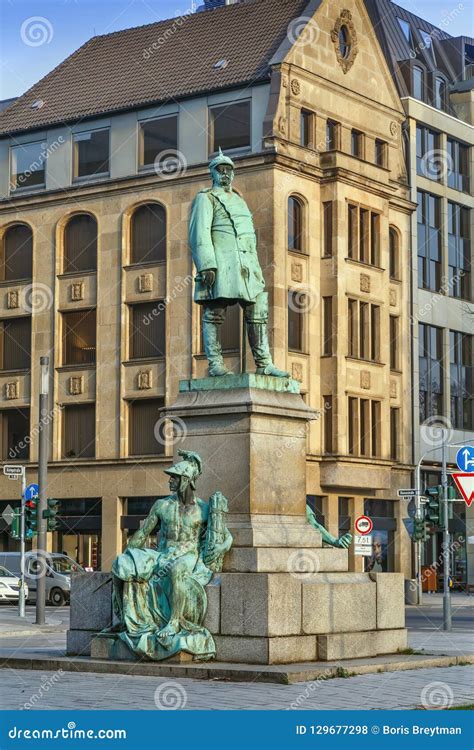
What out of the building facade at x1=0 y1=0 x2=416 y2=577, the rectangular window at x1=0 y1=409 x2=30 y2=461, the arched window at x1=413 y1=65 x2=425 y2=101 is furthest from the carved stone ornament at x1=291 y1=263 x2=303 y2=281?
the arched window at x1=413 y1=65 x2=425 y2=101

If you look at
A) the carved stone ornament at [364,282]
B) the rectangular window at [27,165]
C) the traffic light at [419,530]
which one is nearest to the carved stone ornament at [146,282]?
the rectangular window at [27,165]

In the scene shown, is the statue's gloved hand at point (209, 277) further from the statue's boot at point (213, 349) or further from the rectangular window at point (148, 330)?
the rectangular window at point (148, 330)

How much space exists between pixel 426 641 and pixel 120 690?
33.8ft

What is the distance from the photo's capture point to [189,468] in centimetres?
1612

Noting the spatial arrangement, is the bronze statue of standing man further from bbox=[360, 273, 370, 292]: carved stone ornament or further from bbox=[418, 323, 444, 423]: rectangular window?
bbox=[418, 323, 444, 423]: rectangular window

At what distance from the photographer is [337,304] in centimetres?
5244

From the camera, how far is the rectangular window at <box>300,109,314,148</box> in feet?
171

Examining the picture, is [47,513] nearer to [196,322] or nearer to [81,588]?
[81,588]

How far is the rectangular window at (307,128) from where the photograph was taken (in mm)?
52094

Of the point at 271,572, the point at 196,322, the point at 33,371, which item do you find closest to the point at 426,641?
the point at 271,572

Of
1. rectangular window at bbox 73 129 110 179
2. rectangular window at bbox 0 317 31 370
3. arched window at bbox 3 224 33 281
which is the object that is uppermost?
rectangular window at bbox 73 129 110 179

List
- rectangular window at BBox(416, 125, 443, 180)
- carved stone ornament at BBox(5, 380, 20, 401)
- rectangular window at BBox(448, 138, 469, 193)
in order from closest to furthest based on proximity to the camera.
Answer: carved stone ornament at BBox(5, 380, 20, 401) < rectangular window at BBox(416, 125, 443, 180) < rectangular window at BBox(448, 138, 469, 193)

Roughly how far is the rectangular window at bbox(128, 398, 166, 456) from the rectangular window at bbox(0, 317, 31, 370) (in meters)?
5.25

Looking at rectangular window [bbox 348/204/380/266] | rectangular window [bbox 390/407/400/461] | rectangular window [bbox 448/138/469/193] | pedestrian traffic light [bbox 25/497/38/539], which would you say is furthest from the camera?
rectangular window [bbox 448/138/469/193]
